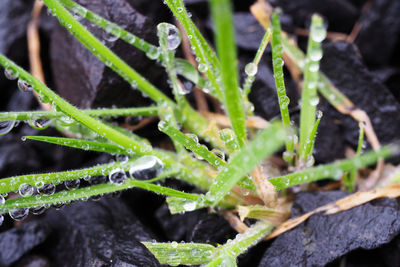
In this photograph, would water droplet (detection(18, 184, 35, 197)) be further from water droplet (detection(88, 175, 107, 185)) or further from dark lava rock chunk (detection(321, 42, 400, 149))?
dark lava rock chunk (detection(321, 42, 400, 149))

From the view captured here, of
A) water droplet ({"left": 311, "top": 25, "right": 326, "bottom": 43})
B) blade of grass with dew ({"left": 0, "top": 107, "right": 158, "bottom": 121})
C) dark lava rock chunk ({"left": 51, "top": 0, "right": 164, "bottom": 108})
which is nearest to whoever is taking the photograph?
water droplet ({"left": 311, "top": 25, "right": 326, "bottom": 43})

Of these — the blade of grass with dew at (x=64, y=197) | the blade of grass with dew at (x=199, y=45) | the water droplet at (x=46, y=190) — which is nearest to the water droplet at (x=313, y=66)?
the blade of grass with dew at (x=199, y=45)

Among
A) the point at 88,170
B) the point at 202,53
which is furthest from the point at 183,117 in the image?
the point at 88,170

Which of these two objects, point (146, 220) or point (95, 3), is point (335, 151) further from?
point (95, 3)

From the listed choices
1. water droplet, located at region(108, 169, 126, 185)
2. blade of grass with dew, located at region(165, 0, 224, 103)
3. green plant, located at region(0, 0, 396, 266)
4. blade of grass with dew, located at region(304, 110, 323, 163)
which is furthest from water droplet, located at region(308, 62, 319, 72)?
water droplet, located at region(108, 169, 126, 185)

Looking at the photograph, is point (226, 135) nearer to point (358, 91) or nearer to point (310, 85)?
point (310, 85)

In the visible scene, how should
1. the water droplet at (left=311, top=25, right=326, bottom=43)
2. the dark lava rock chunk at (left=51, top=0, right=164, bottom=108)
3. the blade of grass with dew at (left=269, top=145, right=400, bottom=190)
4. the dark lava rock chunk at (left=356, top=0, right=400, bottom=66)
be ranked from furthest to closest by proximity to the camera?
the dark lava rock chunk at (left=356, top=0, right=400, bottom=66)
the dark lava rock chunk at (left=51, top=0, right=164, bottom=108)
the water droplet at (left=311, top=25, right=326, bottom=43)
the blade of grass with dew at (left=269, top=145, right=400, bottom=190)

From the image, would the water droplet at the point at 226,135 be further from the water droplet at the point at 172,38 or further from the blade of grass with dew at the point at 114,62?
the water droplet at the point at 172,38
